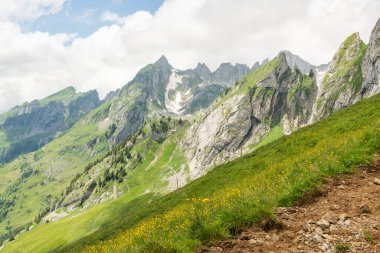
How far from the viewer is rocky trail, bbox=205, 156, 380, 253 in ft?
32.1

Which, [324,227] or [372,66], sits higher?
[372,66]

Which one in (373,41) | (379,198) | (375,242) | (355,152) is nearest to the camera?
(375,242)

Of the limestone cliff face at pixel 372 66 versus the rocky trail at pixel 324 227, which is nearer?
the rocky trail at pixel 324 227

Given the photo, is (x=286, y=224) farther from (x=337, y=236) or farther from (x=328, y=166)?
(x=328, y=166)

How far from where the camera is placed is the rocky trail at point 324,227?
9.79 metres

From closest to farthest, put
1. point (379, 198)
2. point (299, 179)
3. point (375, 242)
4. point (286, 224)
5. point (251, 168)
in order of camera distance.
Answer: point (375, 242)
point (286, 224)
point (379, 198)
point (299, 179)
point (251, 168)

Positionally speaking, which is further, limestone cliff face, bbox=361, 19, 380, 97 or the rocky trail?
limestone cliff face, bbox=361, 19, 380, 97

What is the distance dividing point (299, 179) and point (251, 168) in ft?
107

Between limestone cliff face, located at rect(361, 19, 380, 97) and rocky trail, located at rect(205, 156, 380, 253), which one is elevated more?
limestone cliff face, located at rect(361, 19, 380, 97)

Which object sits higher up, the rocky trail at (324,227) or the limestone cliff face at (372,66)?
the limestone cliff face at (372,66)

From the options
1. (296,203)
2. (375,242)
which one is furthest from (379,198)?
(375,242)

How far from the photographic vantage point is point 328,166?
16109mm

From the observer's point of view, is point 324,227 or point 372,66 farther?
point 372,66

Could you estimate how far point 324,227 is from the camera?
430 inches
